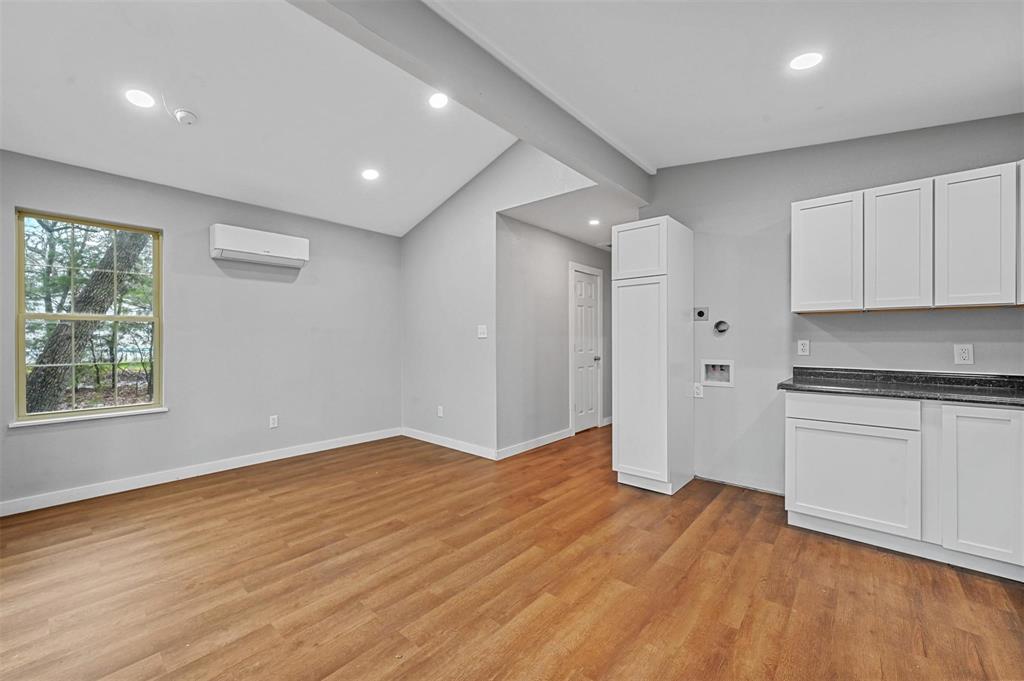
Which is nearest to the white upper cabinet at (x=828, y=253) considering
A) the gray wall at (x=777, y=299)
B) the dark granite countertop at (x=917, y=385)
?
the gray wall at (x=777, y=299)

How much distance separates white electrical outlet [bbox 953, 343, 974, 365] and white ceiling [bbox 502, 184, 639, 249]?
242 centimetres

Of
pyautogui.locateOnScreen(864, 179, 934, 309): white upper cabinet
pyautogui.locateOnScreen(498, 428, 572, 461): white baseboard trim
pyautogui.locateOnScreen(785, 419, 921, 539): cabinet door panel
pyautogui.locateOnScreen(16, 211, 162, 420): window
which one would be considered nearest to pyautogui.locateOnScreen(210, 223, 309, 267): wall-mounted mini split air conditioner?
pyautogui.locateOnScreen(16, 211, 162, 420): window

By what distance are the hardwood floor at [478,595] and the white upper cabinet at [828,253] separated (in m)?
1.51

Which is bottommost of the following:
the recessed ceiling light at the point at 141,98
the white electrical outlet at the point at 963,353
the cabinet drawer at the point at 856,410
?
the cabinet drawer at the point at 856,410

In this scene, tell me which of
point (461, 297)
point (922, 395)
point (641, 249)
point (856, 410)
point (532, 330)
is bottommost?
point (856, 410)

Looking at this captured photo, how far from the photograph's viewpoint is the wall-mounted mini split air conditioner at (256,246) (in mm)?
3996

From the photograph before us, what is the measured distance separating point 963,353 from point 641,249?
6.87 ft

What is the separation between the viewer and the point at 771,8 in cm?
193

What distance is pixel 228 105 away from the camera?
3088mm

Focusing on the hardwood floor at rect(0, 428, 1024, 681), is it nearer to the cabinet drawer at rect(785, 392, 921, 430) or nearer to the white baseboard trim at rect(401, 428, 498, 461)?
the cabinet drawer at rect(785, 392, 921, 430)

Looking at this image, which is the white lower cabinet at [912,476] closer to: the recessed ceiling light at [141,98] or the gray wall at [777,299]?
the gray wall at [777,299]

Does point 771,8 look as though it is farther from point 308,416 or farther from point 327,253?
point 308,416

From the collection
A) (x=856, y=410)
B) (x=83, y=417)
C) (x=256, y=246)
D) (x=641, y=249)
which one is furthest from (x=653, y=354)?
(x=83, y=417)

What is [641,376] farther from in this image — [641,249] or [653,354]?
[641,249]
